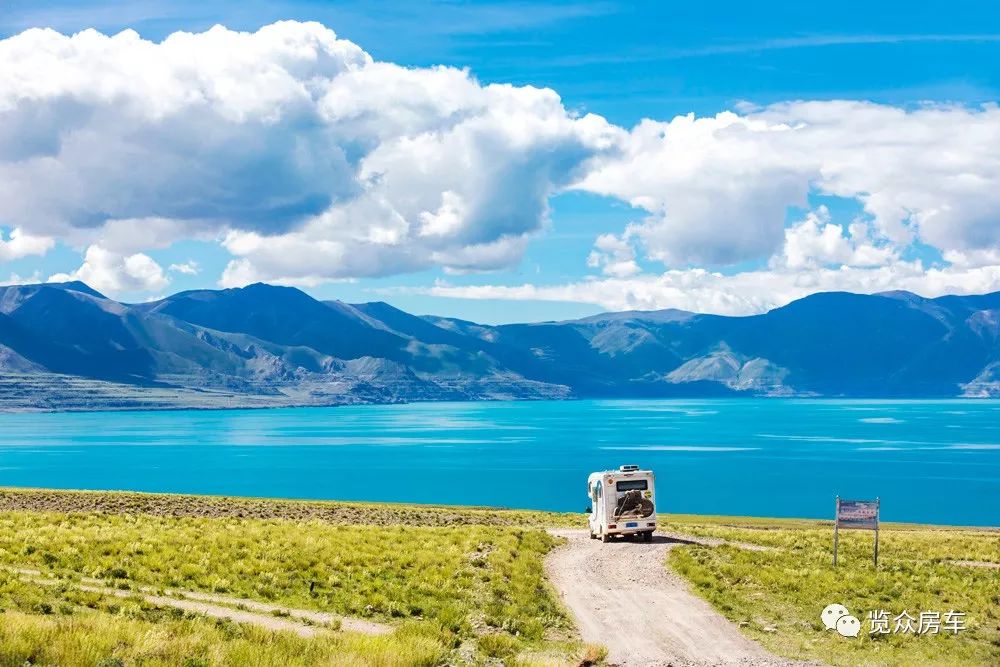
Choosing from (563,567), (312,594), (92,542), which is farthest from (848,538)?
(92,542)

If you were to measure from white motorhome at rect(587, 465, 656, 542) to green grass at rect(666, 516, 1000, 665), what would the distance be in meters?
3.90

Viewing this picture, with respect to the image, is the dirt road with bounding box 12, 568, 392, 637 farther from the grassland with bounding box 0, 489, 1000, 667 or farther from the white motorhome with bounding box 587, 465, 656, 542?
the white motorhome with bounding box 587, 465, 656, 542

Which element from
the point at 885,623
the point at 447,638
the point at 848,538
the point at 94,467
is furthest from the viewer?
the point at 94,467

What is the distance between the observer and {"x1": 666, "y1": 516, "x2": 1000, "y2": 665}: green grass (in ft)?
78.0

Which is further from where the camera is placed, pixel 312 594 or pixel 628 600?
pixel 628 600

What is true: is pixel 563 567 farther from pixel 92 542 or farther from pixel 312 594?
pixel 92 542

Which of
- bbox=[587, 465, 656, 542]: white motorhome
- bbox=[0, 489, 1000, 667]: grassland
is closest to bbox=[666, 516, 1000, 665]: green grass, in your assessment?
bbox=[0, 489, 1000, 667]: grassland

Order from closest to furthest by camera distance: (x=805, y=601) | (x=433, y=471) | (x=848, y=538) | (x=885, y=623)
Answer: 1. (x=885, y=623)
2. (x=805, y=601)
3. (x=848, y=538)
4. (x=433, y=471)

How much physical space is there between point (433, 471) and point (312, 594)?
155 metres

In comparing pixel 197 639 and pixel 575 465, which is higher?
pixel 197 639

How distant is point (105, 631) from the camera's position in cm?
1806

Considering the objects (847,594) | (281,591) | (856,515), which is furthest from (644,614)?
(856,515)

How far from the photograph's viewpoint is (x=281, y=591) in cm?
2669

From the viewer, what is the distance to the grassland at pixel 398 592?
18406 millimetres
